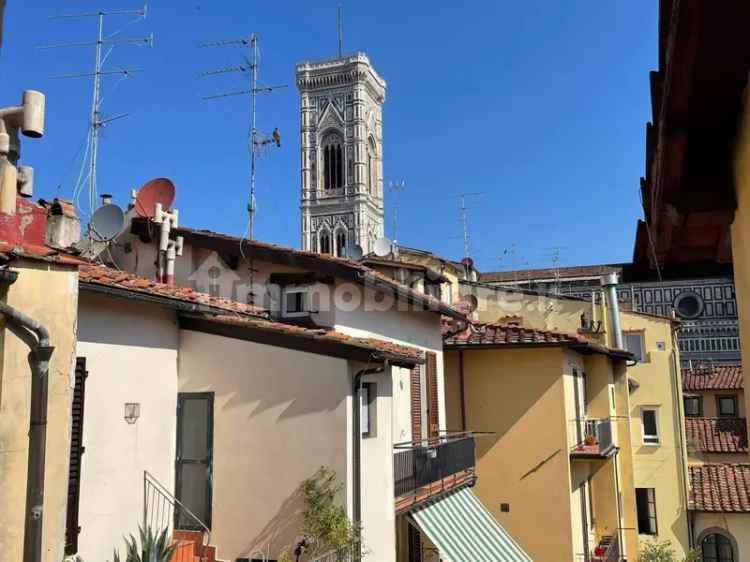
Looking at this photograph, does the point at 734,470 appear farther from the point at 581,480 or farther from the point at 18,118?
the point at 18,118

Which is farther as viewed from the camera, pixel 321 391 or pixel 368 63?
pixel 368 63

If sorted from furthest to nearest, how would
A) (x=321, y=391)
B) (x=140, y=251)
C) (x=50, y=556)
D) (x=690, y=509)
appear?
(x=690, y=509) → (x=140, y=251) → (x=321, y=391) → (x=50, y=556)

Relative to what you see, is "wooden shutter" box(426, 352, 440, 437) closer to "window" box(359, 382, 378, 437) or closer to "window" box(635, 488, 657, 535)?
"window" box(359, 382, 378, 437)

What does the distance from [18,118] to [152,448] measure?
475 cm

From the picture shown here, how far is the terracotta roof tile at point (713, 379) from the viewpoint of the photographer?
108 feet

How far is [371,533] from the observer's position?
10.0 metres

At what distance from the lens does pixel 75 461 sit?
24.9ft

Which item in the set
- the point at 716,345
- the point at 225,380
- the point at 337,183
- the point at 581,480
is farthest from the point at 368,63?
the point at 225,380

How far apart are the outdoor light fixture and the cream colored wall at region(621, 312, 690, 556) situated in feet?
79.6

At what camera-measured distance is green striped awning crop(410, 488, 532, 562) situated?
11.7 metres

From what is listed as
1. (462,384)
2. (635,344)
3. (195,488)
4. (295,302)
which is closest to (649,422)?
(635,344)

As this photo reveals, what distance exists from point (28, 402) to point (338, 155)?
354ft

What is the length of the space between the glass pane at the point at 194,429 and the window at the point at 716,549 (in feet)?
79.0

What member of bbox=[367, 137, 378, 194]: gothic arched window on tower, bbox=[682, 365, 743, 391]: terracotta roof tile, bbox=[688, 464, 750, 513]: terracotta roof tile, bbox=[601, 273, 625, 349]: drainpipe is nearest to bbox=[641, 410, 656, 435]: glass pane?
bbox=[688, 464, 750, 513]: terracotta roof tile
